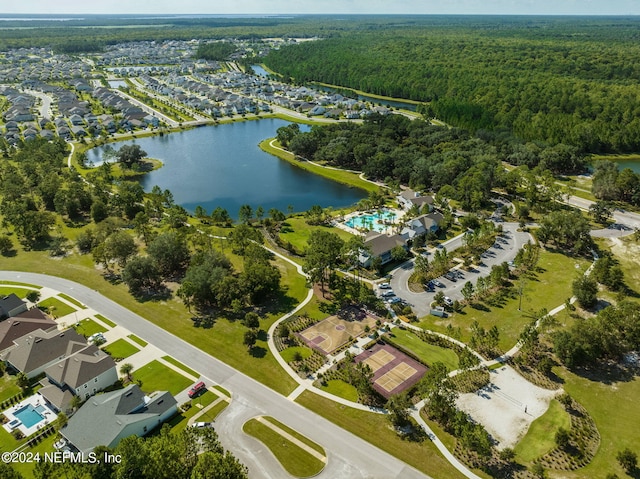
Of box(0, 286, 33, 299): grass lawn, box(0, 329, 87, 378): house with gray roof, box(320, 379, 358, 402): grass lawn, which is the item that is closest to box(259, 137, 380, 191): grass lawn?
box(320, 379, 358, 402): grass lawn

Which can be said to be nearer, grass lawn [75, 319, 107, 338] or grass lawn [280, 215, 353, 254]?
grass lawn [75, 319, 107, 338]

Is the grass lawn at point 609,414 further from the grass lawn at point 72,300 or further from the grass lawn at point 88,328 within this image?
the grass lawn at point 72,300

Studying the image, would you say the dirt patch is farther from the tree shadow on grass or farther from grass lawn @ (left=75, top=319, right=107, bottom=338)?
grass lawn @ (left=75, top=319, right=107, bottom=338)

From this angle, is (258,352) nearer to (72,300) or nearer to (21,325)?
(21,325)

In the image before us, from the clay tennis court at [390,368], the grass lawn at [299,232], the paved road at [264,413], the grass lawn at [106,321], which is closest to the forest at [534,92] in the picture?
the grass lawn at [299,232]

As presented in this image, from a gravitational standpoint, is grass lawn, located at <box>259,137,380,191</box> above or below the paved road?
below

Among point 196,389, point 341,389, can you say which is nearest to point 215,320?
point 196,389

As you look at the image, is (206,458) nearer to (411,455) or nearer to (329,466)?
(329,466)
